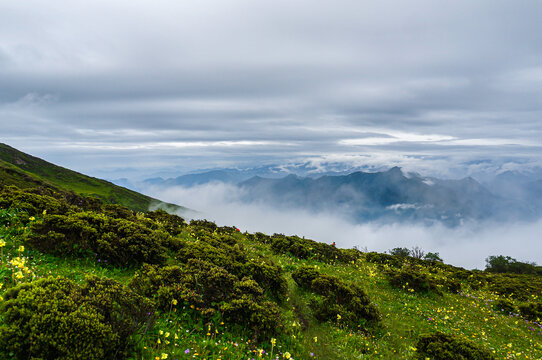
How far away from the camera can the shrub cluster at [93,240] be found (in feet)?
30.1

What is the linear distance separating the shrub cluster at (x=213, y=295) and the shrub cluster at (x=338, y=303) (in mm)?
3574

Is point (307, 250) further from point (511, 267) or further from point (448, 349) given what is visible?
point (511, 267)

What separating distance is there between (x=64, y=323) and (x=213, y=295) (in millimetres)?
4374

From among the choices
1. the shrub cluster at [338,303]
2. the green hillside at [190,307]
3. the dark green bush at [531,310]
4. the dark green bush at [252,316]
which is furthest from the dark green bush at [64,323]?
the dark green bush at [531,310]

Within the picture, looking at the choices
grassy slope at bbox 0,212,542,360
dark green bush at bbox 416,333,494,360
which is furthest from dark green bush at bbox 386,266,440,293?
dark green bush at bbox 416,333,494,360

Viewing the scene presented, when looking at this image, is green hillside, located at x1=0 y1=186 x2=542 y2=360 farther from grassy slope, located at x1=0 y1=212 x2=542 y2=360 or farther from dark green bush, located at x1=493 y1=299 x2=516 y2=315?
dark green bush, located at x1=493 y1=299 x2=516 y2=315

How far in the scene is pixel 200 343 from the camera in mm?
6484

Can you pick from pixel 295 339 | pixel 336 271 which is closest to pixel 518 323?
pixel 336 271

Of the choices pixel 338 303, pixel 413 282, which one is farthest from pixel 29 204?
pixel 413 282

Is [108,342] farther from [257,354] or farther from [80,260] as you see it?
[80,260]

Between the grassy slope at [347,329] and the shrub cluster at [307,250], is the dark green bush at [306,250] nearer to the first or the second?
the shrub cluster at [307,250]

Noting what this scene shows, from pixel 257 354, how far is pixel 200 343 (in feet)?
5.19

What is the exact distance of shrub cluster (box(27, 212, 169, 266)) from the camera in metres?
9.19

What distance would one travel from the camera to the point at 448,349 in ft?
28.9
